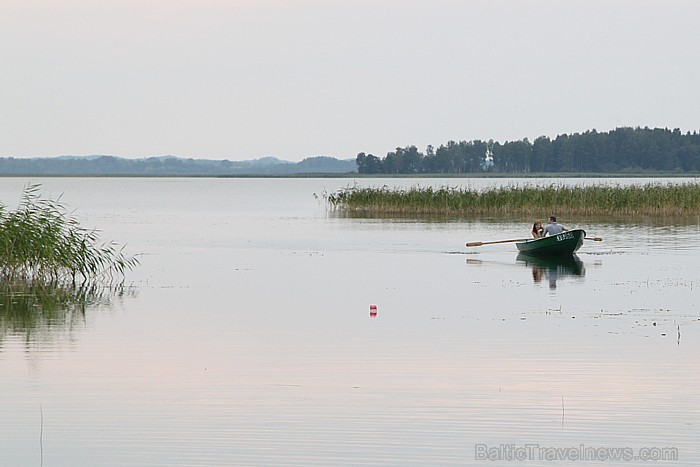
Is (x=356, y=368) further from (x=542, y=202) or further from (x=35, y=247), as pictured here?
(x=542, y=202)

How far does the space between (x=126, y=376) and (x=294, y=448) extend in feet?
13.1

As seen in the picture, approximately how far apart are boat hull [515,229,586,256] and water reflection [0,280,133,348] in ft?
40.6

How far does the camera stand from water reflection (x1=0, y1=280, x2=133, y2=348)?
1791 centimetres

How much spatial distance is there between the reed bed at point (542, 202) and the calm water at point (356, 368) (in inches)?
909

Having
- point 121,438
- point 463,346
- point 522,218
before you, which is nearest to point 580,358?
point 463,346

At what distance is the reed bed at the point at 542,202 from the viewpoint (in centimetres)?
5081

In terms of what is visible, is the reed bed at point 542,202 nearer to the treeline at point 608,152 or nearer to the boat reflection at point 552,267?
the boat reflection at point 552,267

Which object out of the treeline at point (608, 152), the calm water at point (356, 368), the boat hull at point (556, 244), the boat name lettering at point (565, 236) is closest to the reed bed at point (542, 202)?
the boat hull at point (556, 244)

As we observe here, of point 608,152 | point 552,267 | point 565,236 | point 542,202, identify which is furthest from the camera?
point 608,152

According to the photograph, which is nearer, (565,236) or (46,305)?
(46,305)

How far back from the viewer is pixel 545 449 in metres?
10.5

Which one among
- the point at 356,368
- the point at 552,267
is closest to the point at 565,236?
the point at 552,267

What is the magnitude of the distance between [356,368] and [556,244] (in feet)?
59.9

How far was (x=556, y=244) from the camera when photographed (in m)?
31.9
